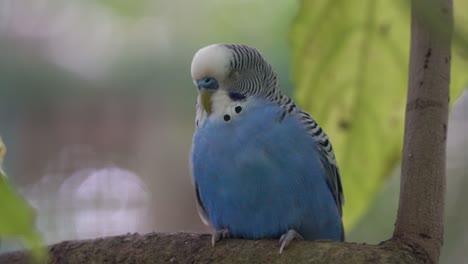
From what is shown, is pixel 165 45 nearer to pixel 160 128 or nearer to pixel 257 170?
pixel 160 128

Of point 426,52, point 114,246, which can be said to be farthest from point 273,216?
point 426,52

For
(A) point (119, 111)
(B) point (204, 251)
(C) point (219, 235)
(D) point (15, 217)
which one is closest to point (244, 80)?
(C) point (219, 235)

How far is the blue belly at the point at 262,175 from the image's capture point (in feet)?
5.24

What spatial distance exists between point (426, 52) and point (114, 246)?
733 mm

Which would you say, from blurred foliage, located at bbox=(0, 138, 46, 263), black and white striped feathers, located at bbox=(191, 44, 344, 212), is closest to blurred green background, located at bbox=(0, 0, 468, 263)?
black and white striped feathers, located at bbox=(191, 44, 344, 212)

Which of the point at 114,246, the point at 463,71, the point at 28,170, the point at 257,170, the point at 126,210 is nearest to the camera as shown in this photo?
the point at 463,71

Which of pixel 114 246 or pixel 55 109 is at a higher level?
pixel 55 109

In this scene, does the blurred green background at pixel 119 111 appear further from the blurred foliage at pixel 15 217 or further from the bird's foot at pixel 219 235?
the blurred foliage at pixel 15 217

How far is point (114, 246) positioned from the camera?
1.35 metres

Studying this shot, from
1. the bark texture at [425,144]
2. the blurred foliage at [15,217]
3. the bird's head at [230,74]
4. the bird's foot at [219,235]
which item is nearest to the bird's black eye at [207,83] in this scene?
the bird's head at [230,74]

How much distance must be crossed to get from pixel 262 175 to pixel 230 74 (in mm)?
279

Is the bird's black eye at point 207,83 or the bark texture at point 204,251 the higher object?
the bird's black eye at point 207,83

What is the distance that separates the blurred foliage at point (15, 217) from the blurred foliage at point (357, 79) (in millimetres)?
828

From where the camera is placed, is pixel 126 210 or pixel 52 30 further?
pixel 52 30
